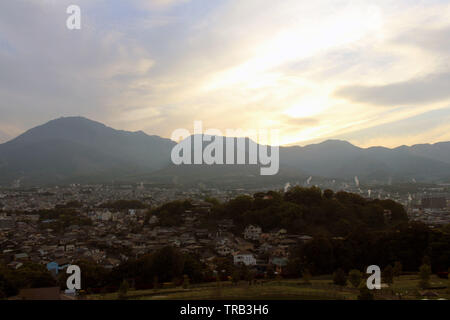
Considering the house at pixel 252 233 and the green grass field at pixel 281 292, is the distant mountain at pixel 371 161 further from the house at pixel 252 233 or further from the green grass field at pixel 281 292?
the green grass field at pixel 281 292

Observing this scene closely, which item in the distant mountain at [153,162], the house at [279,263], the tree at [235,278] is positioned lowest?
the house at [279,263]

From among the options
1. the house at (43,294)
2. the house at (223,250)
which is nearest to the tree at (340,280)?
the house at (223,250)

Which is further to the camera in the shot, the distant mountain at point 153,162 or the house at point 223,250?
the distant mountain at point 153,162

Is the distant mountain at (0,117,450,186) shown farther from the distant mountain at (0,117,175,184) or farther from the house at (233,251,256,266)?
the house at (233,251,256,266)

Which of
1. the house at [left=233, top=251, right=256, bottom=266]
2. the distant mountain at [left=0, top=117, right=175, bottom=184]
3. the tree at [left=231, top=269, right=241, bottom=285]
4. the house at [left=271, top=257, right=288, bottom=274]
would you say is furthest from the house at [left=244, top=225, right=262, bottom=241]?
the distant mountain at [left=0, top=117, right=175, bottom=184]

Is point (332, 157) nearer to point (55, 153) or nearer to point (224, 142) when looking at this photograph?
point (224, 142)
